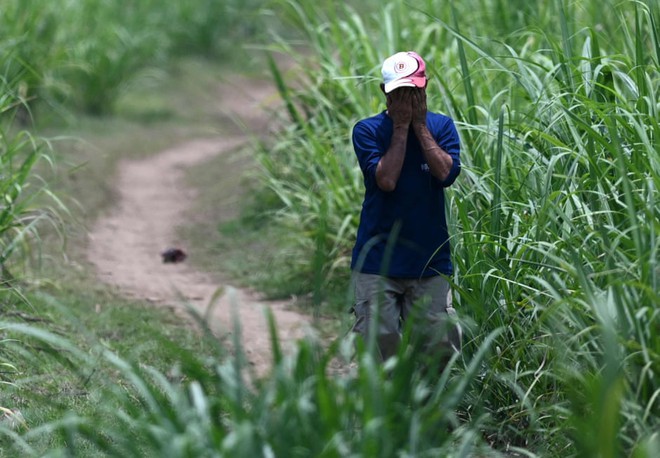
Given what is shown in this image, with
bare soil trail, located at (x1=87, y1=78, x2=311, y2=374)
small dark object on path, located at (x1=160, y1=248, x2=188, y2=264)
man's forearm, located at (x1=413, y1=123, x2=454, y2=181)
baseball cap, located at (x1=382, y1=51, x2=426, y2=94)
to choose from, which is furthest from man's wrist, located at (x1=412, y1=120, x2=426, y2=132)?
small dark object on path, located at (x1=160, y1=248, x2=188, y2=264)

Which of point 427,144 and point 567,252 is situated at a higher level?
point 427,144

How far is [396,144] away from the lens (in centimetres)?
404

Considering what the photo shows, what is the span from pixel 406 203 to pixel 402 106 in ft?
1.20

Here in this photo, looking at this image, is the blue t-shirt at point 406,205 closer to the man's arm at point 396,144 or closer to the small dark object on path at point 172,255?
the man's arm at point 396,144

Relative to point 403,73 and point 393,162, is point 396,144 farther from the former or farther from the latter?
point 403,73

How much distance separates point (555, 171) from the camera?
180 inches

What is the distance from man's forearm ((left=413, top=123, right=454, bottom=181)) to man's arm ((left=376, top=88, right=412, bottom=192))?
2.1 inches

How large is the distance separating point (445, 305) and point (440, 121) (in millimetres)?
714

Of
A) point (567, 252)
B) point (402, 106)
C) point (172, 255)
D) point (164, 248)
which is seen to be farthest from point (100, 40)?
point (567, 252)

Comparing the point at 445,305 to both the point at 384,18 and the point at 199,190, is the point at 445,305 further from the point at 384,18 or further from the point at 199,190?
the point at 199,190

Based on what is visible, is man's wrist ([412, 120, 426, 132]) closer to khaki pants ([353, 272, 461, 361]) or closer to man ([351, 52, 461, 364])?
man ([351, 52, 461, 364])

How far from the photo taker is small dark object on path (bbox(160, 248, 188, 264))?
786 centimetres

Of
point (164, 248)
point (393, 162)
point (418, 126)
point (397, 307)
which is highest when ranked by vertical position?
point (418, 126)

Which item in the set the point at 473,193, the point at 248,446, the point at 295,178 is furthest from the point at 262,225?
the point at 248,446
